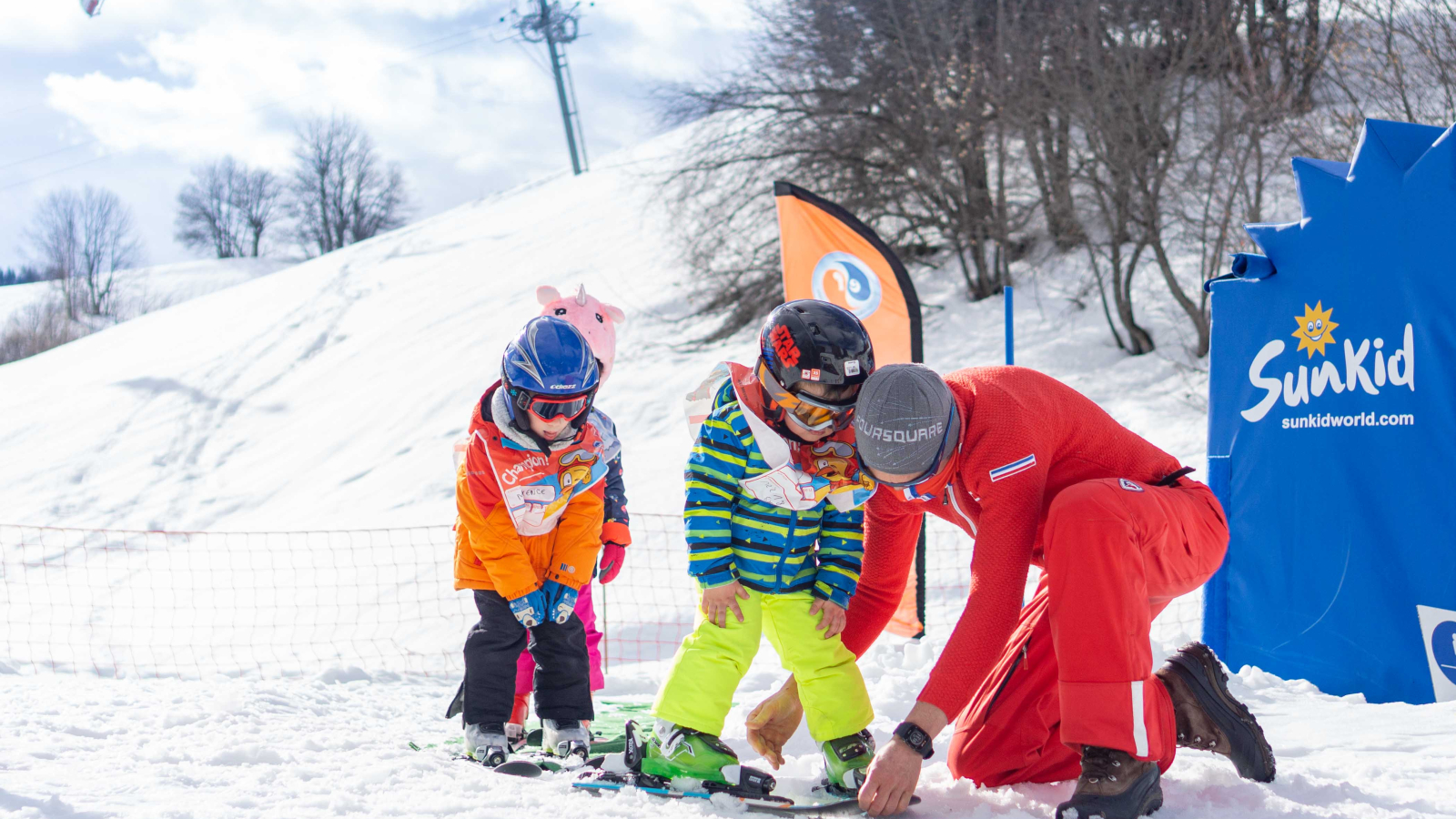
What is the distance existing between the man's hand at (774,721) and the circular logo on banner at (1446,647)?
2.17 m

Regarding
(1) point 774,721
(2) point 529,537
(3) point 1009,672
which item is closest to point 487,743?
(2) point 529,537

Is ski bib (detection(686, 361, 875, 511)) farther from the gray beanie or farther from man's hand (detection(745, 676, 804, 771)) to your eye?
man's hand (detection(745, 676, 804, 771))

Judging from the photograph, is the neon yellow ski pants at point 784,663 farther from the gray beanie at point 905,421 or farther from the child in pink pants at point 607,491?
the child in pink pants at point 607,491

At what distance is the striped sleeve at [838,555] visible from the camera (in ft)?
9.51

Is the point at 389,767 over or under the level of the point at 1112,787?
over

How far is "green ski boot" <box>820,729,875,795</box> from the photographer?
2.64 meters

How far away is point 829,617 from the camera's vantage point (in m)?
2.81

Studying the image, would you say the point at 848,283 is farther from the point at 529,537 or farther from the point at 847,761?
the point at 847,761

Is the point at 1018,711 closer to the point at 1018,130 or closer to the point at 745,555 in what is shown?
the point at 745,555

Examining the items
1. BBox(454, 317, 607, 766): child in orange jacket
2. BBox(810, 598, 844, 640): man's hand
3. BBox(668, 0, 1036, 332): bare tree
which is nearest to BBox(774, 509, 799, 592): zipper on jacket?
BBox(810, 598, 844, 640): man's hand

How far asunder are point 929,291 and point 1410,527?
9.65 metres

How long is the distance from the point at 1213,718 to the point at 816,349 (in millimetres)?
1382

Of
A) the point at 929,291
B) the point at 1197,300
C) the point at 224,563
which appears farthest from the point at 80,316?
the point at 1197,300

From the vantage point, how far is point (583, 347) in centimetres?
322
